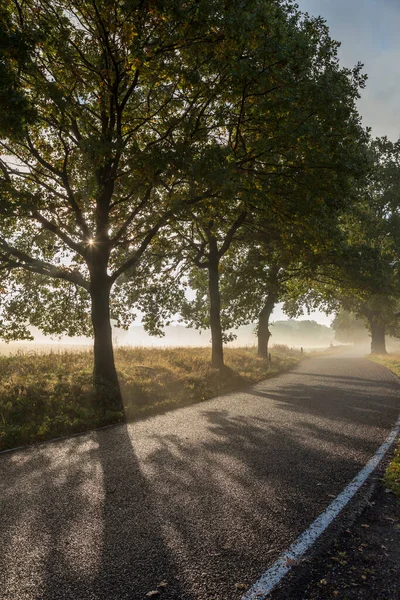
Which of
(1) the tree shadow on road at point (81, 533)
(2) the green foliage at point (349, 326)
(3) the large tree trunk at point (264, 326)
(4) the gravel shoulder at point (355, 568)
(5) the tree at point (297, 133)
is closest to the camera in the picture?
(4) the gravel shoulder at point (355, 568)

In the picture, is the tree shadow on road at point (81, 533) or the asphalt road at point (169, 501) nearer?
the tree shadow on road at point (81, 533)

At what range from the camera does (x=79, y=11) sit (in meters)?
9.59

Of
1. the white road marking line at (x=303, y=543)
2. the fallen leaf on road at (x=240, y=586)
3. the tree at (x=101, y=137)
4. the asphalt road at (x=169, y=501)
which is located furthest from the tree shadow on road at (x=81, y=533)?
the tree at (x=101, y=137)

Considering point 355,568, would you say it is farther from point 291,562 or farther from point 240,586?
point 240,586

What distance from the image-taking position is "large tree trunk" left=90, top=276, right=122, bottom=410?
11.2 meters

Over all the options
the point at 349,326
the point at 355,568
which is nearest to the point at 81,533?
the point at 355,568

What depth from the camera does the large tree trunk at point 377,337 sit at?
37.8m

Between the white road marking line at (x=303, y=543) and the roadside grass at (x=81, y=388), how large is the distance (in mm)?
5843

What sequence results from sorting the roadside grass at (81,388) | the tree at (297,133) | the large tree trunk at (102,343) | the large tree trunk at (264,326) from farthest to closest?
1. the large tree trunk at (264,326)
2. the large tree trunk at (102,343)
3. the tree at (297,133)
4. the roadside grass at (81,388)

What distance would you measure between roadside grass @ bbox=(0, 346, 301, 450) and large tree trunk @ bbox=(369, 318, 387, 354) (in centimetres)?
2433

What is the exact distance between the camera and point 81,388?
10.6m

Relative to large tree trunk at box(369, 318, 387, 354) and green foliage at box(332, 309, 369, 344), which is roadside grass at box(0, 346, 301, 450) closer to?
large tree trunk at box(369, 318, 387, 354)

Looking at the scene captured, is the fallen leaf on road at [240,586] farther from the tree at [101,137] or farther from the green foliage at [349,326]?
the green foliage at [349,326]

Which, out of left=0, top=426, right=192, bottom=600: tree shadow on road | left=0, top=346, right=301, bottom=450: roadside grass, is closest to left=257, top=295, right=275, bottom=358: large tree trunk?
left=0, top=346, right=301, bottom=450: roadside grass
